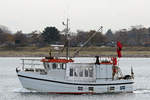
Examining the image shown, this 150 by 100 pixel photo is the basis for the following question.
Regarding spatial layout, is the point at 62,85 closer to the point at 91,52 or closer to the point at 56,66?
the point at 56,66

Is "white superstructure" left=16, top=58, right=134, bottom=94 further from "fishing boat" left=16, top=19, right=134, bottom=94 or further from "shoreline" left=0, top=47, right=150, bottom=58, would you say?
"shoreline" left=0, top=47, right=150, bottom=58

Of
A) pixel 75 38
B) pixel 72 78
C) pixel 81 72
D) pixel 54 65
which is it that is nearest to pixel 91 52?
pixel 75 38

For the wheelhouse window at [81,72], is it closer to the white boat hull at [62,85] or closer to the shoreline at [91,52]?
the white boat hull at [62,85]

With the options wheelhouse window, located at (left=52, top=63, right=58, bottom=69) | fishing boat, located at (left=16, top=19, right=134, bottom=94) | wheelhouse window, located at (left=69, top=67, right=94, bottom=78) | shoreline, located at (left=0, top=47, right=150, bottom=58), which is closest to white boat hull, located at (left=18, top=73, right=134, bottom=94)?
fishing boat, located at (left=16, top=19, right=134, bottom=94)

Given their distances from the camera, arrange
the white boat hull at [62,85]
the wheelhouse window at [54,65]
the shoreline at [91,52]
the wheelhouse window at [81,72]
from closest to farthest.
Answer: the white boat hull at [62,85], the wheelhouse window at [54,65], the wheelhouse window at [81,72], the shoreline at [91,52]

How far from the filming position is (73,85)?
4494 cm

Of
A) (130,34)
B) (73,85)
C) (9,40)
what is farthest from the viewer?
(130,34)

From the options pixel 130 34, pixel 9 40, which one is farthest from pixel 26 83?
pixel 130 34

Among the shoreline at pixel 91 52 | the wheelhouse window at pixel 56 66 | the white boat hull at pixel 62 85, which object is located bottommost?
the white boat hull at pixel 62 85

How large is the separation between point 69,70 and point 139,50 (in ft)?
301

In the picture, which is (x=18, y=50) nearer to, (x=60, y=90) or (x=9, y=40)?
(x=9, y=40)

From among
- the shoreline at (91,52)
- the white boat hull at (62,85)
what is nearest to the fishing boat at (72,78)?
the white boat hull at (62,85)

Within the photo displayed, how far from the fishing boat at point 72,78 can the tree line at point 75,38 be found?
82.7 meters

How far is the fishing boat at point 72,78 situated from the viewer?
4491 centimetres
